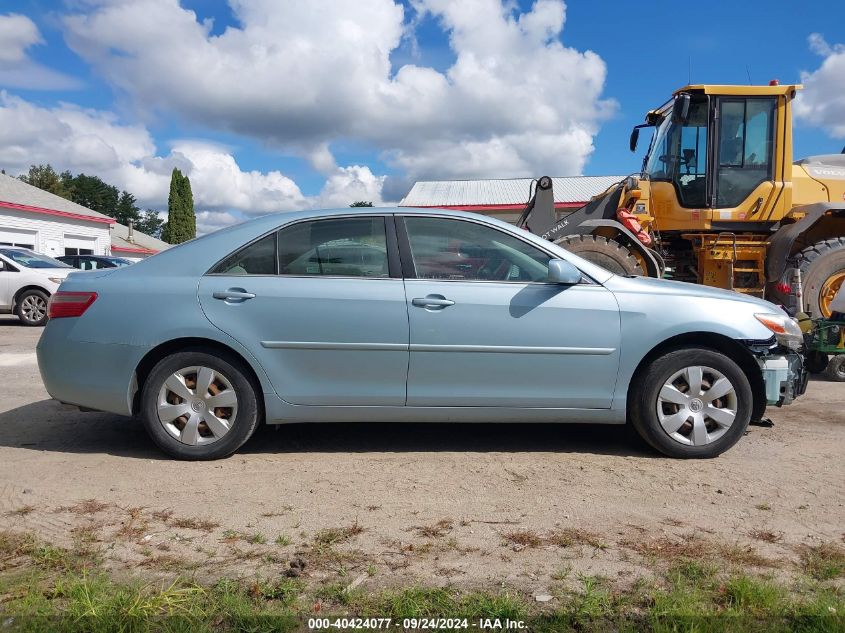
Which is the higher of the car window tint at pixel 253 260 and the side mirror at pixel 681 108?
the side mirror at pixel 681 108

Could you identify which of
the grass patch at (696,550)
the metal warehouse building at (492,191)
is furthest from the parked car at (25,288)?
the metal warehouse building at (492,191)

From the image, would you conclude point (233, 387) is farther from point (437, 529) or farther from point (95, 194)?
point (95, 194)

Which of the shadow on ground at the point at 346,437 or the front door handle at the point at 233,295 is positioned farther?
the shadow on ground at the point at 346,437

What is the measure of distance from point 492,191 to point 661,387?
3415cm

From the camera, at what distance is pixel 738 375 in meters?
4.34

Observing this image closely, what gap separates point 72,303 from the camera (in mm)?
4391

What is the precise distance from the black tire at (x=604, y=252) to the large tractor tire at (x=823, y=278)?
208cm

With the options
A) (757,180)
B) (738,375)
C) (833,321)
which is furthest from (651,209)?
(738,375)

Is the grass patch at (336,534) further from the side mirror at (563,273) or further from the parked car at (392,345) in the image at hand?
the side mirror at (563,273)

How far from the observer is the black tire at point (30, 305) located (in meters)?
13.3

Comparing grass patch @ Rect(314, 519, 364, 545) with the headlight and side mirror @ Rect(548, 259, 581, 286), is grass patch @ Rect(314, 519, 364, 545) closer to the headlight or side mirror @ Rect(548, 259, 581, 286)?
side mirror @ Rect(548, 259, 581, 286)

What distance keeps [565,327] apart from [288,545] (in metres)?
2.16

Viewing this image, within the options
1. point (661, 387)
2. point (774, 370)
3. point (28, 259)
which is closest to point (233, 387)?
point (661, 387)

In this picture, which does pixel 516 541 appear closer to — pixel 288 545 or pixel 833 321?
pixel 288 545
